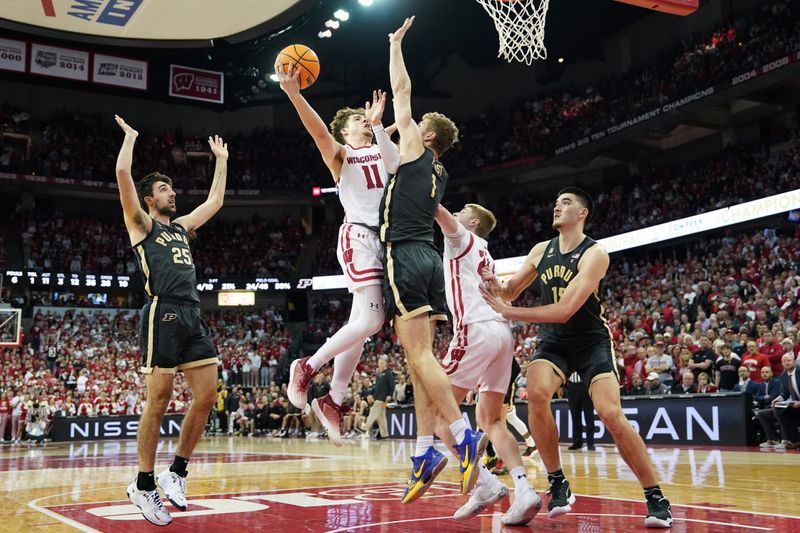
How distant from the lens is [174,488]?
529 cm

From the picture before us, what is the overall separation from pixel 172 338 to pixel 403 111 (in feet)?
7.44

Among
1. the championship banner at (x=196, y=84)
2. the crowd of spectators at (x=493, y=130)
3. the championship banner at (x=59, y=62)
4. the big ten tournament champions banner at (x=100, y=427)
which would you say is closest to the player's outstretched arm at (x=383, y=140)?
the big ten tournament champions banner at (x=100, y=427)

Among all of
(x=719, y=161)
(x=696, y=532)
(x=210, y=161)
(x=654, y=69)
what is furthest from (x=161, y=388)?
(x=210, y=161)

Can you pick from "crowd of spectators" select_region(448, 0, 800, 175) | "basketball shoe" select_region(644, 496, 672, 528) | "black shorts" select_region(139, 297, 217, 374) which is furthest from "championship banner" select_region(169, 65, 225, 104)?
"basketball shoe" select_region(644, 496, 672, 528)

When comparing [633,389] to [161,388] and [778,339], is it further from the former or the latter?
[161,388]

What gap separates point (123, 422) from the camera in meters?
21.9

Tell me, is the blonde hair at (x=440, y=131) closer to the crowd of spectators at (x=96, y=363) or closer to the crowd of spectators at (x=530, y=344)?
the crowd of spectators at (x=530, y=344)

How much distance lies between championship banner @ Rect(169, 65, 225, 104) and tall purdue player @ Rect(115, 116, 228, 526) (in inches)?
967

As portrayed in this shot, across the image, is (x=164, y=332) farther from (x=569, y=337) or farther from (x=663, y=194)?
(x=663, y=194)

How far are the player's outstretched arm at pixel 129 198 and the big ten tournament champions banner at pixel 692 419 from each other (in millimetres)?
9187

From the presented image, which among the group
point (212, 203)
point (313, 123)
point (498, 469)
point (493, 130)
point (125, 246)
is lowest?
point (498, 469)

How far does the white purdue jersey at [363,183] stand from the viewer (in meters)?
5.53

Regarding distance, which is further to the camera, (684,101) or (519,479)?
(684,101)

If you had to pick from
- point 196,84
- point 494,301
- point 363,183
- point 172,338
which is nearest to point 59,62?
point 196,84
